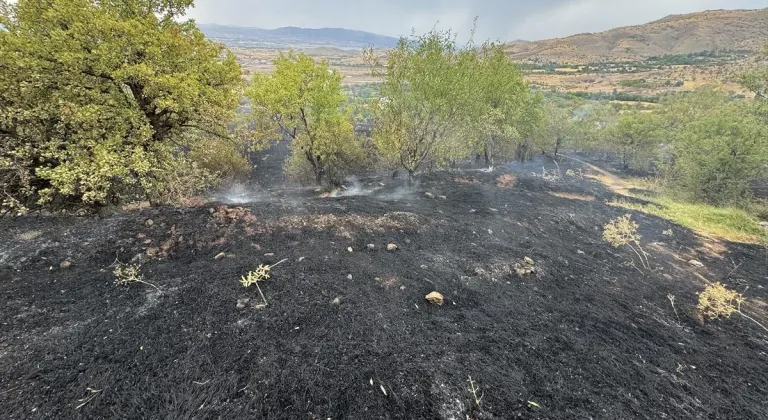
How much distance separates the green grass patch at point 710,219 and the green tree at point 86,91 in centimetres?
1986

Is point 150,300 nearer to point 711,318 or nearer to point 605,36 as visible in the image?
point 711,318

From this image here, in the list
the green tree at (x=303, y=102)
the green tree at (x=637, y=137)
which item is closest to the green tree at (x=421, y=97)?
the green tree at (x=303, y=102)

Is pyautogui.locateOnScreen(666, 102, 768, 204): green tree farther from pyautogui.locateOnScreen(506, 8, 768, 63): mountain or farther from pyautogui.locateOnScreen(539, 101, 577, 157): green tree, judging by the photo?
pyautogui.locateOnScreen(506, 8, 768, 63): mountain

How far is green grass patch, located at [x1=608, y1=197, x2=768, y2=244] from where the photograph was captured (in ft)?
45.1

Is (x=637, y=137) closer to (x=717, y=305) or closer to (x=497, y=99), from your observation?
(x=497, y=99)

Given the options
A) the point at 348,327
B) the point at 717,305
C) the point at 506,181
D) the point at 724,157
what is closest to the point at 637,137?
the point at 724,157

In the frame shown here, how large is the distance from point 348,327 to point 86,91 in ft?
28.4

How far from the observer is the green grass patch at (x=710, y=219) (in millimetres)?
13758

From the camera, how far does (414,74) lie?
14.0 metres

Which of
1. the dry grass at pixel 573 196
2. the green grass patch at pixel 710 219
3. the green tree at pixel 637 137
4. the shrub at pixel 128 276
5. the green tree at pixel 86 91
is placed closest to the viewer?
the shrub at pixel 128 276

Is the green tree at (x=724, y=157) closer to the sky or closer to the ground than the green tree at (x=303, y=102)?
closer to the ground

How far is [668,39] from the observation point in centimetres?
14650

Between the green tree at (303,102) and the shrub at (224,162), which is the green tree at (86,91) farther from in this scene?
the shrub at (224,162)

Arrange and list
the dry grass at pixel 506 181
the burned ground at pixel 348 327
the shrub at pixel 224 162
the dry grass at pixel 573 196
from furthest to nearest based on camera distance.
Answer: the dry grass at pixel 506 181, the dry grass at pixel 573 196, the shrub at pixel 224 162, the burned ground at pixel 348 327
